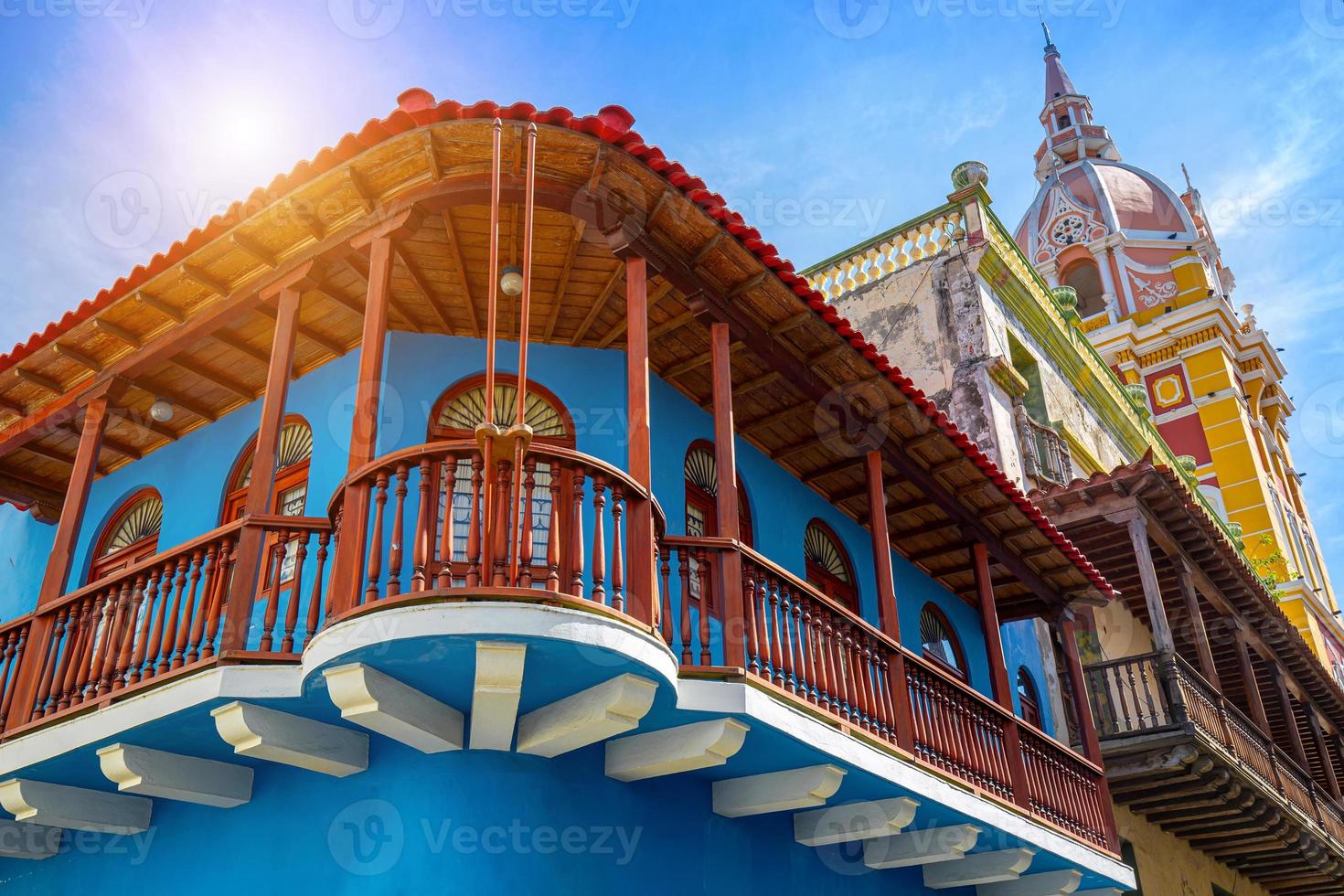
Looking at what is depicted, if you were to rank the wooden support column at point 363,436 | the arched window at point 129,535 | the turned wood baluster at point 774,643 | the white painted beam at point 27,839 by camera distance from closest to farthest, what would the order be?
the wooden support column at point 363,436
the turned wood baluster at point 774,643
the white painted beam at point 27,839
the arched window at point 129,535

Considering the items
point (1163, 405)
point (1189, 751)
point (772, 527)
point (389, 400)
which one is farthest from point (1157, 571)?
point (1163, 405)

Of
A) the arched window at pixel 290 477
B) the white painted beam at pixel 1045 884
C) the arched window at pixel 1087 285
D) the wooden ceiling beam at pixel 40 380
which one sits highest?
the arched window at pixel 1087 285

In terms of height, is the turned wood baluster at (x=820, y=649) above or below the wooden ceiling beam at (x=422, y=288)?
below

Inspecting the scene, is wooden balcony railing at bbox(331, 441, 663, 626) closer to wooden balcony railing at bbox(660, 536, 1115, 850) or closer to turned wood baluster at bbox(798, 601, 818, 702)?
wooden balcony railing at bbox(660, 536, 1115, 850)

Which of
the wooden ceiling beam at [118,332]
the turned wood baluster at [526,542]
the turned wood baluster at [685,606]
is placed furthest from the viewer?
the wooden ceiling beam at [118,332]

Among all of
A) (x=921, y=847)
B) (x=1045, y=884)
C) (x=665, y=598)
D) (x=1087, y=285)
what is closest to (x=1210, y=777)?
(x=1045, y=884)


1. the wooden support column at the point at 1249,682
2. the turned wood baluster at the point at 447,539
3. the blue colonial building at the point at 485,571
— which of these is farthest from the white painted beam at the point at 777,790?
the wooden support column at the point at 1249,682

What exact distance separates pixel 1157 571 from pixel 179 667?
1275cm

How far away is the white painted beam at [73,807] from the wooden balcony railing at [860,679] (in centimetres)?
393

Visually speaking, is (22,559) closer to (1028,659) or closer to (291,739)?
(291,739)

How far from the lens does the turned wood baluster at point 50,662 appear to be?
7.58 m

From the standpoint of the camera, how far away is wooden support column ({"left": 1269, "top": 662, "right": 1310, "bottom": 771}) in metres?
16.7

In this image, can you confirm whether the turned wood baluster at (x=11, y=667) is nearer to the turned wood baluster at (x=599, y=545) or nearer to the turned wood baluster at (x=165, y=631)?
the turned wood baluster at (x=165, y=631)

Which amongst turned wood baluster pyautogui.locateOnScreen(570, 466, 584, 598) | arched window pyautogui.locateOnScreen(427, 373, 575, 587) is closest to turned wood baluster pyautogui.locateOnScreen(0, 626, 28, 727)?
arched window pyautogui.locateOnScreen(427, 373, 575, 587)
